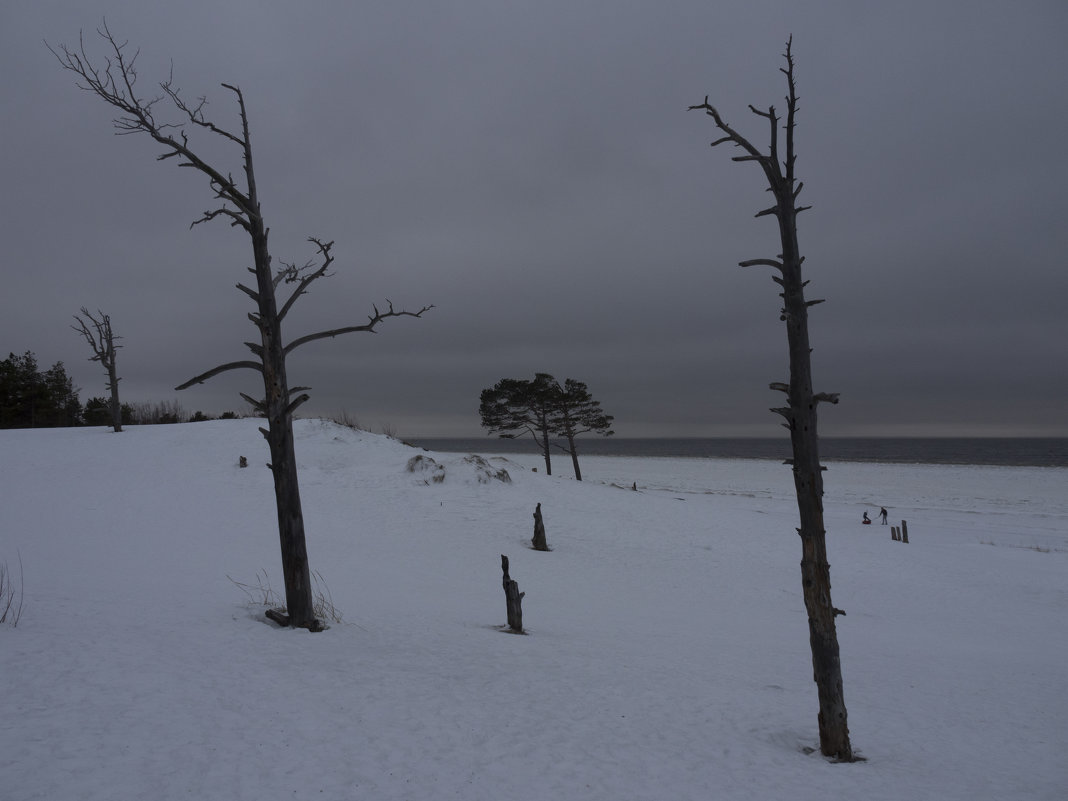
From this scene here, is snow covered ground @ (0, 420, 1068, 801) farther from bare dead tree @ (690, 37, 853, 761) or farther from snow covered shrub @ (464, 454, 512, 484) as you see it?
snow covered shrub @ (464, 454, 512, 484)

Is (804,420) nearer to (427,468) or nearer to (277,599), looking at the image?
(277,599)

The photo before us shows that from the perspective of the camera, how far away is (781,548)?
23.8m

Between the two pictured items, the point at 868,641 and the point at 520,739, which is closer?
the point at 520,739

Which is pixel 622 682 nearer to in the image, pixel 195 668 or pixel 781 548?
pixel 195 668

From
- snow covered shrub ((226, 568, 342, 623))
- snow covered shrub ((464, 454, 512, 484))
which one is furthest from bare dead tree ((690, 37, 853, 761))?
snow covered shrub ((464, 454, 512, 484))

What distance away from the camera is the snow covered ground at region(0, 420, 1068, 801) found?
5.39 m

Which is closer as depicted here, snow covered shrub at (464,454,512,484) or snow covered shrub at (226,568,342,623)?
snow covered shrub at (226,568,342,623)

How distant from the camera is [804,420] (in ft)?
21.3

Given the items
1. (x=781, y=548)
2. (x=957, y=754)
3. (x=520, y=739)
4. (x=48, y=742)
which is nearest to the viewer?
(x=48, y=742)

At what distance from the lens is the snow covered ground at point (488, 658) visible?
5395 millimetres

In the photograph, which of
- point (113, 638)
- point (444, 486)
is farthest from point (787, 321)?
point (444, 486)

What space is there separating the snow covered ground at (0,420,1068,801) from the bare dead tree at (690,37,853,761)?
0.71 meters

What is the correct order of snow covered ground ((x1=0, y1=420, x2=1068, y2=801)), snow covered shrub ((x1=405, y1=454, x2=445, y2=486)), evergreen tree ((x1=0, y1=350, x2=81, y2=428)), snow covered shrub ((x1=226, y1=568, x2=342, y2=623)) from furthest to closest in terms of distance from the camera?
1. evergreen tree ((x1=0, y1=350, x2=81, y2=428))
2. snow covered shrub ((x1=405, y1=454, x2=445, y2=486))
3. snow covered shrub ((x1=226, y1=568, x2=342, y2=623))
4. snow covered ground ((x1=0, y1=420, x2=1068, y2=801))

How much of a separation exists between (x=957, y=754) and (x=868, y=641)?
696 cm
